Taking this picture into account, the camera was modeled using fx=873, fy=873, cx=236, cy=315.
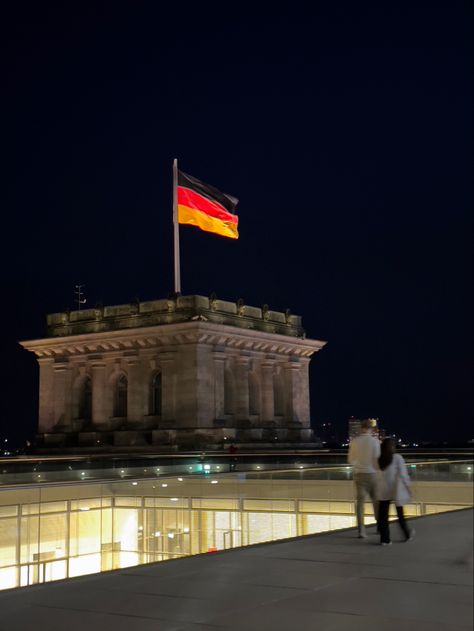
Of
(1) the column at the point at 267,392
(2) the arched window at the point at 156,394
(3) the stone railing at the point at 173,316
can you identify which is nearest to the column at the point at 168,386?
(2) the arched window at the point at 156,394

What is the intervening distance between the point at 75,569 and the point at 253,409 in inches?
1741

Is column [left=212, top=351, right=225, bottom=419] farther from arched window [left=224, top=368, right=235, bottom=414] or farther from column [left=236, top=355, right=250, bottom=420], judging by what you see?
column [left=236, top=355, right=250, bottom=420]

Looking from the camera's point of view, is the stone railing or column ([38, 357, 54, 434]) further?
column ([38, 357, 54, 434])

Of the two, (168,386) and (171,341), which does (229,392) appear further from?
(171,341)

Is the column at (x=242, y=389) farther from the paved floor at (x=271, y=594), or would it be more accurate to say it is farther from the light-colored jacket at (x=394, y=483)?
the paved floor at (x=271, y=594)

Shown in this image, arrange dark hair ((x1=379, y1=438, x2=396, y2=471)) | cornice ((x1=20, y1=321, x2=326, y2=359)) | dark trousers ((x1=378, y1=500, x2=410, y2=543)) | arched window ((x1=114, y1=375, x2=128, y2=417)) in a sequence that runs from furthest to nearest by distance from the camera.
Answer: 1. arched window ((x1=114, y1=375, x2=128, y2=417))
2. cornice ((x1=20, y1=321, x2=326, y2=359))
3. dark hair ((x1=379, y1=438, x2=396, y2=471))
4. dark trousers ((x1=378, y1=500, x2=410, y2=543))

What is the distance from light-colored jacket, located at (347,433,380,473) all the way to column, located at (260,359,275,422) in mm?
55803

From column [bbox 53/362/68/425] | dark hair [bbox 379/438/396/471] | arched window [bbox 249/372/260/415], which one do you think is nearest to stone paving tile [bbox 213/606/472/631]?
dark hair [bbox 379/438/396/471]

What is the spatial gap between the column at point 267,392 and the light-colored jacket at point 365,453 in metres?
55.8

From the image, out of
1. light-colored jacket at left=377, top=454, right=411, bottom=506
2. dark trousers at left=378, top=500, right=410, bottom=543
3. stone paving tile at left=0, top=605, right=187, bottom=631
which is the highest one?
light-colored jacket at left=377, top=454, right=411, bottom=506

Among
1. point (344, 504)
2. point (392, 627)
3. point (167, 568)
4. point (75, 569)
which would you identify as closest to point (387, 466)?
point (167, 568)

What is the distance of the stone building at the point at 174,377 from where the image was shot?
63.6m

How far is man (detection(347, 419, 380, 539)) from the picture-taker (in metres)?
15.0

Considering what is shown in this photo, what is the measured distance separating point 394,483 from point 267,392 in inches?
2235
